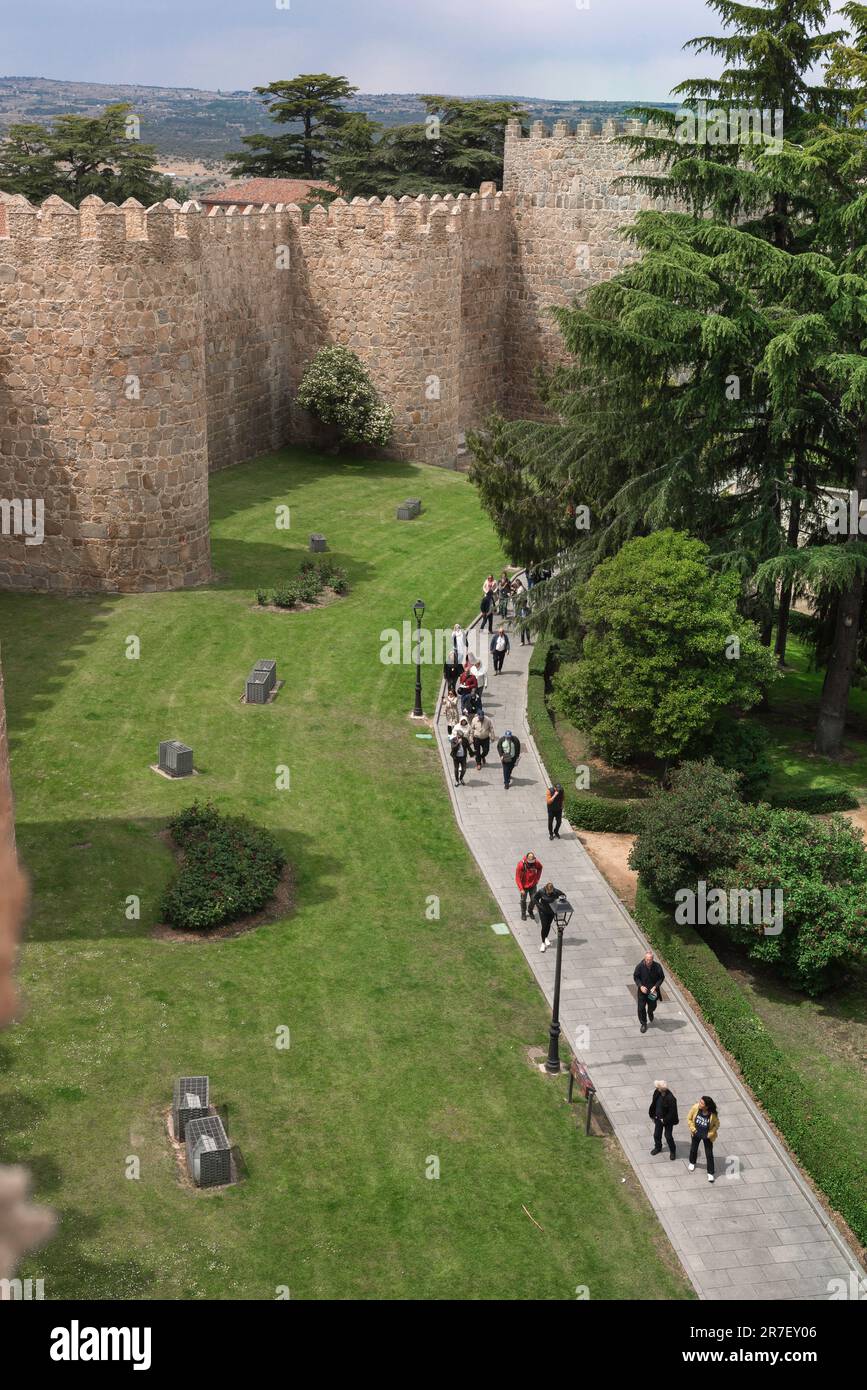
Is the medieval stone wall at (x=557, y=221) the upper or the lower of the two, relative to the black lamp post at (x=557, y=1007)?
upper

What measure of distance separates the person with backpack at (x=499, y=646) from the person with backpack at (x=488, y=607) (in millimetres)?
587

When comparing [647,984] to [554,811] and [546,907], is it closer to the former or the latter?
[546,907]

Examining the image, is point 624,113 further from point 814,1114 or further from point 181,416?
point 814,1114

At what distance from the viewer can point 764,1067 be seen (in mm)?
19391

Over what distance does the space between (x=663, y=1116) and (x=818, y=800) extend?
10974 mm

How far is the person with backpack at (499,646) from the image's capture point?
32.6 m

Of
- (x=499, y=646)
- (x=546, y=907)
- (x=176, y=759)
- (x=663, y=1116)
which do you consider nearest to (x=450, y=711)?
(x=499, y=646)

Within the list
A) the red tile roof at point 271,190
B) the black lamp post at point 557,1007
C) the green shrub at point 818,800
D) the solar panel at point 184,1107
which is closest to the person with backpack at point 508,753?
the green shrub at point 818,800

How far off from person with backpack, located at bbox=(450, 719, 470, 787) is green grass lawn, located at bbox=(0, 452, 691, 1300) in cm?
54

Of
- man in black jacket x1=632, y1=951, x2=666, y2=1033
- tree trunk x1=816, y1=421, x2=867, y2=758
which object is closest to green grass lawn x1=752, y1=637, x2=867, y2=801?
tree trunk x1=816, y1=421, x2=867, y2=758

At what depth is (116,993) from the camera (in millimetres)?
19547

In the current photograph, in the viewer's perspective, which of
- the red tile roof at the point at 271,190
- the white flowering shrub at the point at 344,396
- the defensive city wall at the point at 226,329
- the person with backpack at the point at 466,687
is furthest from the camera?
the red tile roof at the point at 271,190

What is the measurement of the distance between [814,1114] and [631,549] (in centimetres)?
1218

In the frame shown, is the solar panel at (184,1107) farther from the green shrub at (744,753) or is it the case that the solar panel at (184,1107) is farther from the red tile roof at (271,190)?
the red tile roof at (271,190)
